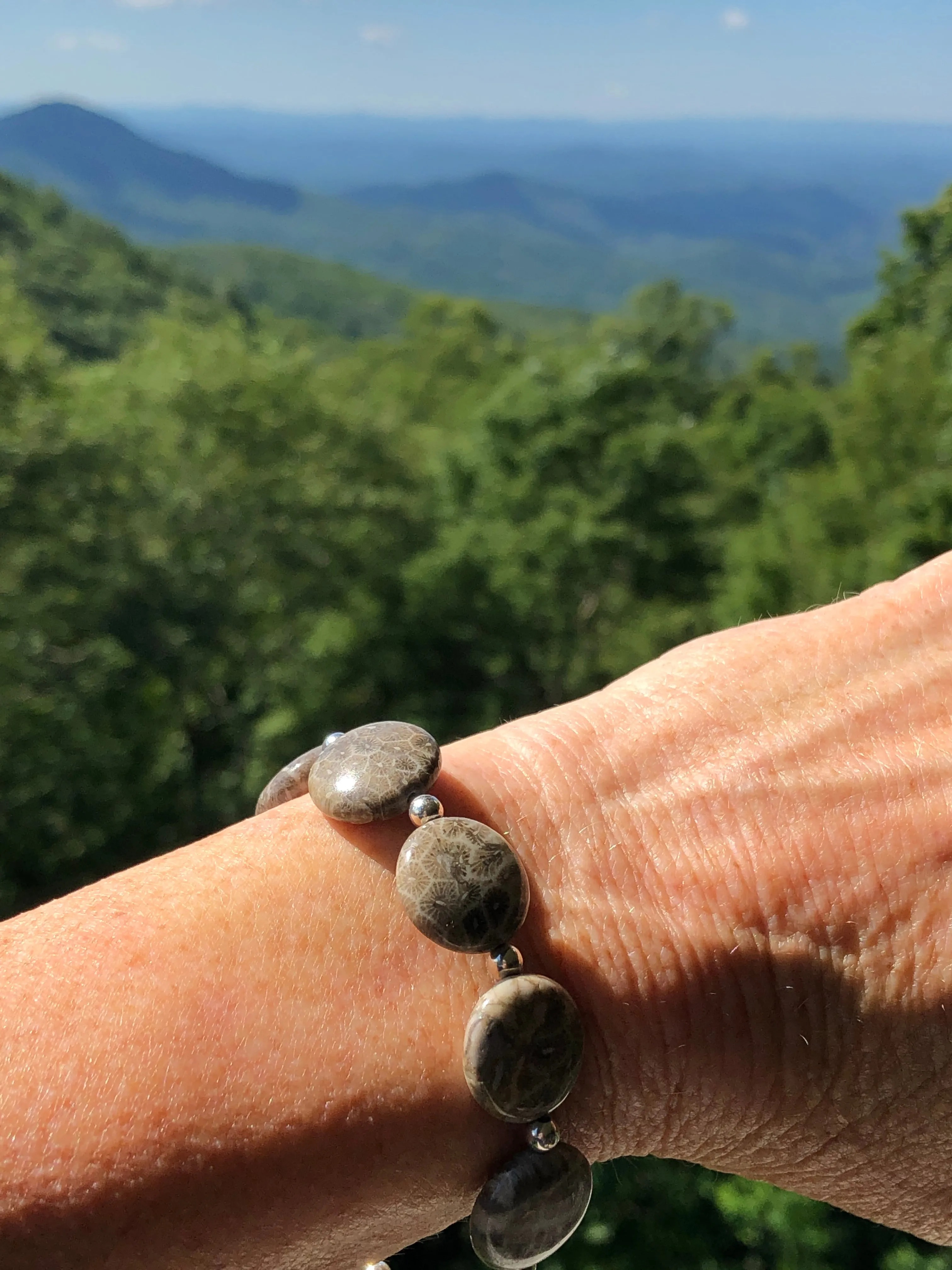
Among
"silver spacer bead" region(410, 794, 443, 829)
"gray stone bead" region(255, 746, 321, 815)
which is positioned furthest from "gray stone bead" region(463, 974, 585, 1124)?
"gray stone bead" region(255, 746, 321, 815)

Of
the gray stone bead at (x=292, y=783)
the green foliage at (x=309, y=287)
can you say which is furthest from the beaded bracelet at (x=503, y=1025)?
the green foliage at (x=309, y=287)

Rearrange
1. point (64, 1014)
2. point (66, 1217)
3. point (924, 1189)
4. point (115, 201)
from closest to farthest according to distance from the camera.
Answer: point (66, 1217), point (64, 1014), point (924, 1189), point (115, 201)

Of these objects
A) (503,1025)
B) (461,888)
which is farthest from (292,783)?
(503,1025)

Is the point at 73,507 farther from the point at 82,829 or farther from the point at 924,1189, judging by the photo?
the point at 924,1189

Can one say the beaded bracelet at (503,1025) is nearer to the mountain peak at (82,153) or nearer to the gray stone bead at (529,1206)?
the gray stone bead at (529,1206)

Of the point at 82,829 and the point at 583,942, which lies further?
the point at 82,829

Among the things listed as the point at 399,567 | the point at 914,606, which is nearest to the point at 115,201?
the point at 399,567

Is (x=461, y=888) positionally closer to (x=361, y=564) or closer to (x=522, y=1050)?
(x=522, y=1050)
